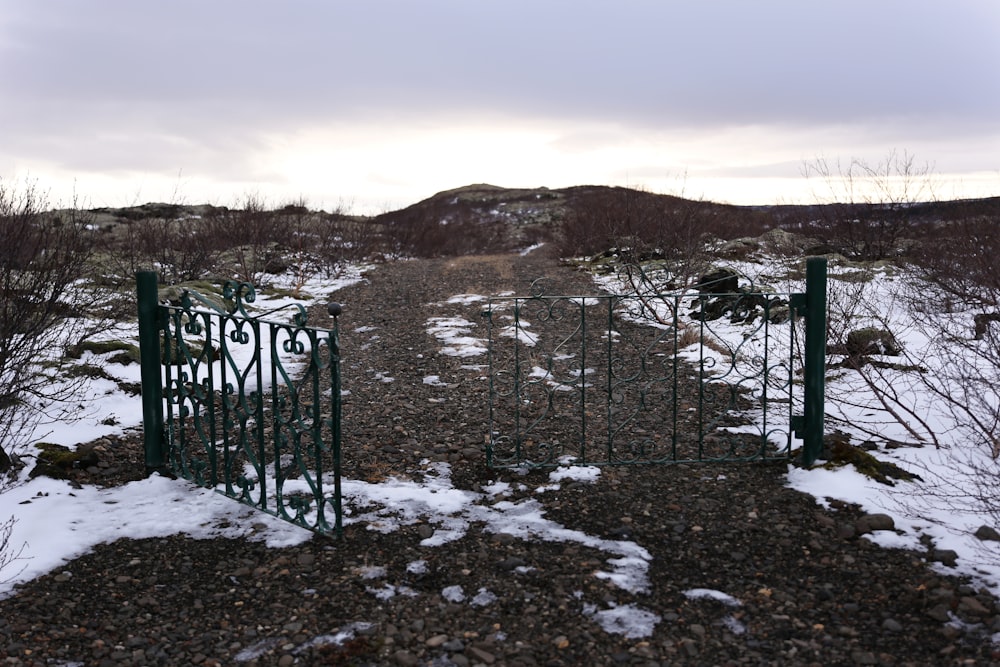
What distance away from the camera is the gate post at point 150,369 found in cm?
448

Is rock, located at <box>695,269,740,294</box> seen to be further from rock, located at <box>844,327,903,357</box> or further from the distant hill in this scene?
rock, located at <box>844,327,903,357</box>

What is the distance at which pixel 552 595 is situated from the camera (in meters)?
3.33

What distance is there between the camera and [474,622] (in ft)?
10.2

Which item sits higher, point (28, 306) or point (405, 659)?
point (28, 306)

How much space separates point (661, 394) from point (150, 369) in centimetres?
444

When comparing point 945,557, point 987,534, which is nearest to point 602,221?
point 987,534

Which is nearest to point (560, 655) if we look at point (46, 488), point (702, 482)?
point (702, 482)

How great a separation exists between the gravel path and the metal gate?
0.48 metres

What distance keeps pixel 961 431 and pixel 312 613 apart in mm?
4556

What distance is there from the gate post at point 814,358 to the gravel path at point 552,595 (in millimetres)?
394

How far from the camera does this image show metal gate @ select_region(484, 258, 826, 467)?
15.9 feet

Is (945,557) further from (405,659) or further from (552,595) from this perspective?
(405,659)

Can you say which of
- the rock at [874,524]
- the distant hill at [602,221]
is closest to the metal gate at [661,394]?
the rock at [874,524]

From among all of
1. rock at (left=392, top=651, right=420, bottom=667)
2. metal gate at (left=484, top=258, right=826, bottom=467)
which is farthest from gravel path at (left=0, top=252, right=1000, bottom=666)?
metal gate at (left=484, top=258, right=826, bottom=467)
